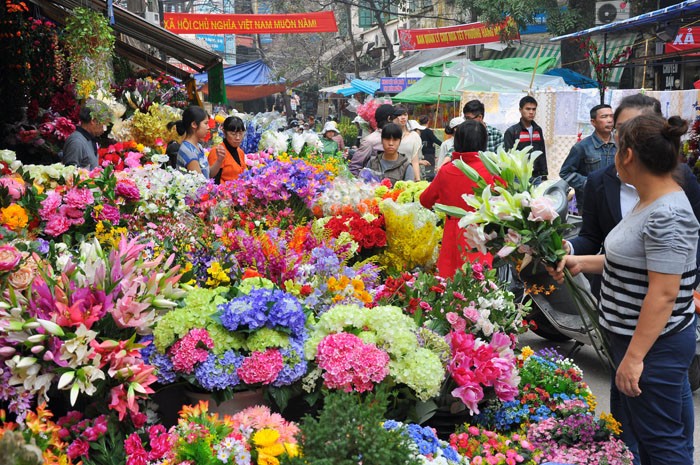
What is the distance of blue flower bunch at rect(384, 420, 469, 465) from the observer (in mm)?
2740

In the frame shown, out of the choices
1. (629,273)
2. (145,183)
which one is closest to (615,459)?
(629,273)

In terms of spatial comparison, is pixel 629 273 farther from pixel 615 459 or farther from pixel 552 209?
pixel 615 459

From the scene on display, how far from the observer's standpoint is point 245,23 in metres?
21.5

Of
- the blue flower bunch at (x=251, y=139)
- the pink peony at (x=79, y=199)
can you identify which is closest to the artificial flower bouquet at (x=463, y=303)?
the pink peony at (x=79, y=199)

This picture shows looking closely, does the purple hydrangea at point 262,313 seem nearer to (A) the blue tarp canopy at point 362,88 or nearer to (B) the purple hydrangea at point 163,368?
(B) the purple hydrangea at point 163,368

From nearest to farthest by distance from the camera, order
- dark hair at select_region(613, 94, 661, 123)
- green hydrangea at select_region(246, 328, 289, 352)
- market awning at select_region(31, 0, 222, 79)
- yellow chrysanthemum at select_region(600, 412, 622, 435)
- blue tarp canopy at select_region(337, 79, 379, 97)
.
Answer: green hydrangea at select_region(246, 328, 289, 352)
yellow chrysanthemum at select_region(600, 412, 622, 435)
dark hair at select_region(613, 94, 661, 123)
market awning at select_region(31, 0, 222, 79)
blue tarp canopy at select_region(337, 79, 379, 97)

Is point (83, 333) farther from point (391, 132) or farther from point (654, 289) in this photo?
point (391, 132)

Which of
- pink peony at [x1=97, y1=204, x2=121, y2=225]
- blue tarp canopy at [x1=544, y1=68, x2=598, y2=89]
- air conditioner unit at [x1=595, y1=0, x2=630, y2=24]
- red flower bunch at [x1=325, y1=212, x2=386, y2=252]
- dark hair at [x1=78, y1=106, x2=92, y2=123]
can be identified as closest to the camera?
pink peony at [x1=97, y1=204, x2=121, y2=225]

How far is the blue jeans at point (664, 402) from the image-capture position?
2.87 m

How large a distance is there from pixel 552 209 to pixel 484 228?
0.97 ft

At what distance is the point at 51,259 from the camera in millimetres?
3662

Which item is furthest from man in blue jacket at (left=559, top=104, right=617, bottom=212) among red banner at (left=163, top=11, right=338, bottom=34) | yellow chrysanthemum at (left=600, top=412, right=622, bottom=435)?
red banner at (left=163, top=11, right=338, bottom=34)

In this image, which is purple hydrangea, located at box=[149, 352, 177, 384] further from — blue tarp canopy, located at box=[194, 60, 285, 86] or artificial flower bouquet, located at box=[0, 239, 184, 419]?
blue tarp canopy, located at box=[194, 60, 285, 86]

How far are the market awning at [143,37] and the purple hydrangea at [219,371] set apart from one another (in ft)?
22.0
